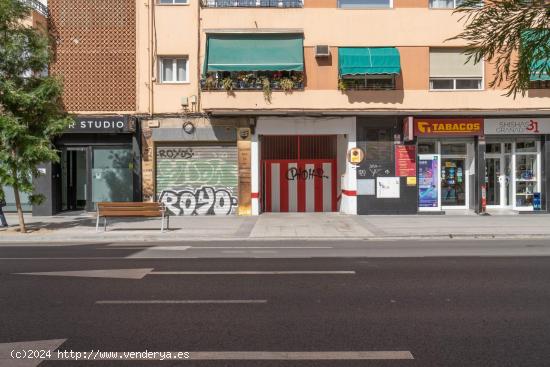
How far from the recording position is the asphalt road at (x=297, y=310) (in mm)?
4824

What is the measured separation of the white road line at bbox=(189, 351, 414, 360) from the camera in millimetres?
4566

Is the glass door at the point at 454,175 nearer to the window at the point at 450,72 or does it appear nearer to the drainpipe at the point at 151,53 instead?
the window at the point at 450,72

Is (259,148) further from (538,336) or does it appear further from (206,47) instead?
(538,336)

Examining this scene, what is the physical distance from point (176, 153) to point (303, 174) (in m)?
4.92

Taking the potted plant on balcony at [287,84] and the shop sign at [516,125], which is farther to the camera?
the shop sign at [516,125]

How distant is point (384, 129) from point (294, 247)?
29.1ft

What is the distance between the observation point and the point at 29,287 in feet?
24.5

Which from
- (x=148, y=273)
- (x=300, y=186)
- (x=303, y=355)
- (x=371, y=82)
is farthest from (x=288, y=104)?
(x=303, y=355)

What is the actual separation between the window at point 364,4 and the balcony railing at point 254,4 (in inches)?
60.5

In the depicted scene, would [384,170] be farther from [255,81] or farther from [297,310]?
[297,310]

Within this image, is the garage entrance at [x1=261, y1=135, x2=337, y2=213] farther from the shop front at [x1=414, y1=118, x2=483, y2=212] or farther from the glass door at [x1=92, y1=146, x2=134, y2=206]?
the glass door at [x1=92, y1=146, x2=134, y2=206]

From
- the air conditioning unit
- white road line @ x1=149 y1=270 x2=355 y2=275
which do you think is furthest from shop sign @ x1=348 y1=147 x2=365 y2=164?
white road line @ x1=149 y1=270 x2=355 y2=275

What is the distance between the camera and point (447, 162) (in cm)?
2012

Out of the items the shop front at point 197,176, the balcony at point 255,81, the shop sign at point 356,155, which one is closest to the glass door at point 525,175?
the shop sign at point 356,155
